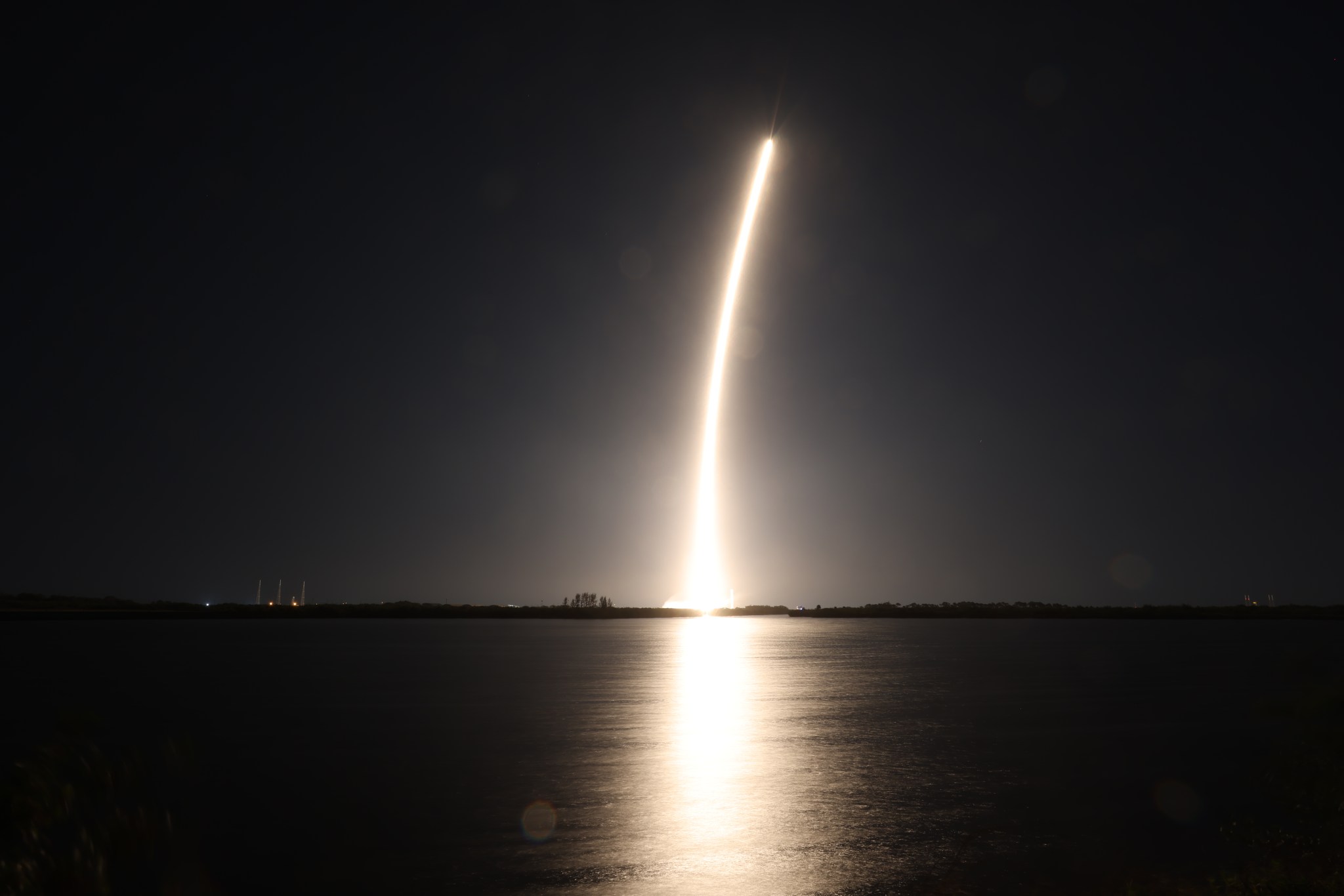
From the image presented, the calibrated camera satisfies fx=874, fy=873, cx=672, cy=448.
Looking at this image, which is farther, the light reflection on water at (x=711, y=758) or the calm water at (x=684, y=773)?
the light reflection on water at (x=711, y=758)

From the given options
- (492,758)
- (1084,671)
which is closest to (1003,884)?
(492,758)

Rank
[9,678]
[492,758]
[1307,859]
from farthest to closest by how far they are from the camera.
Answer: [9,678] → [492,758] → [1307,859]

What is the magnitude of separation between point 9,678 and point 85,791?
46.7 m

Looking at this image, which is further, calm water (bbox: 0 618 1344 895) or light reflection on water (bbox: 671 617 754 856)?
light reflection on water (bbox: 671 617 754 856)

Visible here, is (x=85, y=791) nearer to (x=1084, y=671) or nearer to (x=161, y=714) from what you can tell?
(x=161, y=714)

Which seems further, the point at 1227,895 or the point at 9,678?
the point at 9,678

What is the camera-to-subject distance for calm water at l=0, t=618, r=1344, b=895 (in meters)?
11.9

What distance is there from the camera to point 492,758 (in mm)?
20125

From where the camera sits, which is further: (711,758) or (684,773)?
(711,758)

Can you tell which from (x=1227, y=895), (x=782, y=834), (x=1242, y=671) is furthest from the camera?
→ (x=1242, y=671)

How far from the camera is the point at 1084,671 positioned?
50000 millimetres

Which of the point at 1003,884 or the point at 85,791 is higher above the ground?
the point at 85,791

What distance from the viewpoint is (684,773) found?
60.1ft

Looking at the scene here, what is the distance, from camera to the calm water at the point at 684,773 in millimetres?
11875
